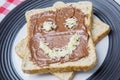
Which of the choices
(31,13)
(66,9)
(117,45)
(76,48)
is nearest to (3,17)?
(31,13)

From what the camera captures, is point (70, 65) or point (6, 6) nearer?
point (70, 65)

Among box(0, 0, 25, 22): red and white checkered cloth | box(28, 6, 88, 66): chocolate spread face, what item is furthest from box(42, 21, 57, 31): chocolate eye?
box(0, 0, 25, 22): red and white checkered cloth

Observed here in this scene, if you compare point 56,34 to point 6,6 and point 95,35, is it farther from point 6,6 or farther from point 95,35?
point 6,6

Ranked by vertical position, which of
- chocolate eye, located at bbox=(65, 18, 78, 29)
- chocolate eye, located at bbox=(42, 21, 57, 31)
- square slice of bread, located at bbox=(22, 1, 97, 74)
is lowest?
square slice of bread, located at bbox=(22, 1, 97, 74)

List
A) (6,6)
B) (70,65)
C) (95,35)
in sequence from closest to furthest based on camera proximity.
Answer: (70,65)
(95,35)
(6,6)

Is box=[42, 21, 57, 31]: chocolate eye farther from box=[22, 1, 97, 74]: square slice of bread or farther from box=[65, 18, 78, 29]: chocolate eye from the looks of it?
box=[22, 1, 97, 74]: square slice of bread

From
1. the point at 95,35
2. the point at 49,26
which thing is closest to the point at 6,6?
the point at 49,26

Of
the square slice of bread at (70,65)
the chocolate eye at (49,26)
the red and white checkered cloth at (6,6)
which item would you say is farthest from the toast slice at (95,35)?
the red and white checkered cloth at (6,6)
